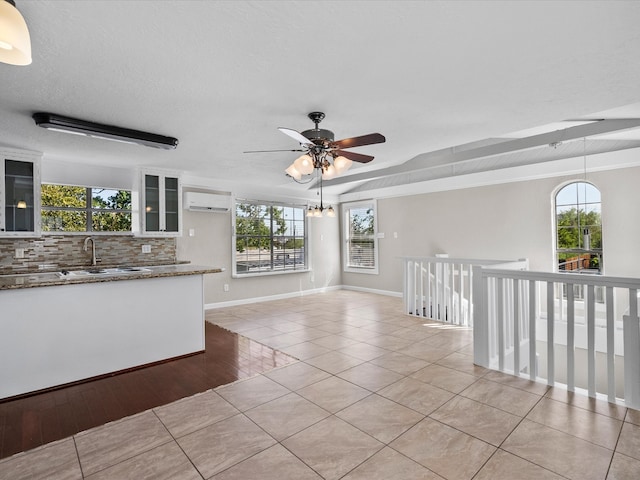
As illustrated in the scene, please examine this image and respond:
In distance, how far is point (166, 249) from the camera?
5496 millimetres

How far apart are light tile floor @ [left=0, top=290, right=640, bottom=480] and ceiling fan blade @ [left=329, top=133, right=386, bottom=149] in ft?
6.89

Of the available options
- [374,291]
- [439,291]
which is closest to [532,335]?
[439,291]

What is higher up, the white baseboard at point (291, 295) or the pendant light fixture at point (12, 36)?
the pendant light fixture at point (12, 36)

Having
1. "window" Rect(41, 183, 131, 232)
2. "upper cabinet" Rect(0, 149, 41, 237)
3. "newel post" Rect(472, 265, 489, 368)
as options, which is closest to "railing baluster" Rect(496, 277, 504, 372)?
"newel post" Rect(472, 265, 489, 368)

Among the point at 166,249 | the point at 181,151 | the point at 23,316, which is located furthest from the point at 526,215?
the point at 23,316

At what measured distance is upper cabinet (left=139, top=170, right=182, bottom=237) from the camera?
16.6 feet

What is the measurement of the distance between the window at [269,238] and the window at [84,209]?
2000 millimetres

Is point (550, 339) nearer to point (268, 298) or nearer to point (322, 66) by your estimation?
point (322, 66)

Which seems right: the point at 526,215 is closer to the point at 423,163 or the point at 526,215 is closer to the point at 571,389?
the point at 423,163

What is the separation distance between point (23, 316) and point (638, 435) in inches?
183

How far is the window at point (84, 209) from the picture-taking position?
14.9ft

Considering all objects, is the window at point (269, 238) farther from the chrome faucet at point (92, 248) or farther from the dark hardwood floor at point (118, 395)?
the dark hardwood floor at point (118, 395)

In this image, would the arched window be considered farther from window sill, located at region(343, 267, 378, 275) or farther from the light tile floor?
window sill, located at region(343, 267, 378, 275)

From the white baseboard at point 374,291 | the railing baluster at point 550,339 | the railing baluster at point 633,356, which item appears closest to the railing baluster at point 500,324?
the railing baluster at point 550,339
